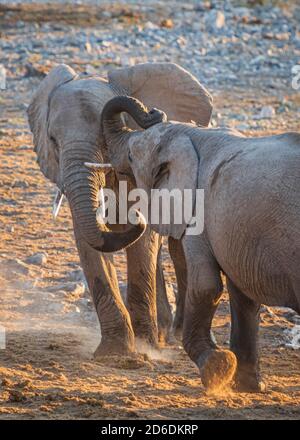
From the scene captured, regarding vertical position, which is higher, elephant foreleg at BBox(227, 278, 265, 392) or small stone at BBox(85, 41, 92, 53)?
elephant foreleg at BBox(227, 278, 265, 392)

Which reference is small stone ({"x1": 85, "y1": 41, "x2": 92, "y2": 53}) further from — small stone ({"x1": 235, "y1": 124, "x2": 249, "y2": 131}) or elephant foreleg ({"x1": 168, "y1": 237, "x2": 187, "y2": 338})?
elephant foreleg ({"x1": 168, "y1": 237, "x2": 187, "y2": 338})

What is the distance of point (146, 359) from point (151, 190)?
3.27ft

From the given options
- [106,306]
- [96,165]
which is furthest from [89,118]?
[106,306]

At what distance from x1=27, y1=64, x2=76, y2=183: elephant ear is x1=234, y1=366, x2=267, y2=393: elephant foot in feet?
5.31

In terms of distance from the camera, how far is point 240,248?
562cm

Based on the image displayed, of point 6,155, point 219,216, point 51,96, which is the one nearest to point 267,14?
point 6,155

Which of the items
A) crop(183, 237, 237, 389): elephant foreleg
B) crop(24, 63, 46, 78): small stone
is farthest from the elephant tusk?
crop(24, 63, 46, 78): small stone

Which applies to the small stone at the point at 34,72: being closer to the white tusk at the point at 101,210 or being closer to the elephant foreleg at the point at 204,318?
the white tusk at the point at 101,210

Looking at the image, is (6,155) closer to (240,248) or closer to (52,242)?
(52,242)

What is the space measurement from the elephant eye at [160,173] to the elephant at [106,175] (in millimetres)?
223

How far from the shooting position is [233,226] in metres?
5.61

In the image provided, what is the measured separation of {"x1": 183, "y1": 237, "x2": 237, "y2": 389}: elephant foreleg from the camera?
5.76m

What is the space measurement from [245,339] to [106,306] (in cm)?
96

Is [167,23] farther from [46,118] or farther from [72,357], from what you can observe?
[72,357]
